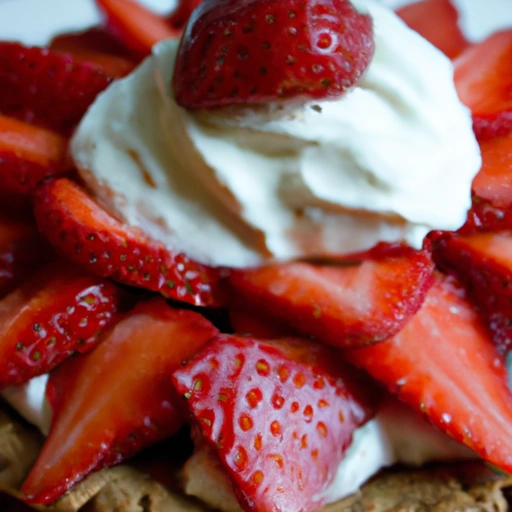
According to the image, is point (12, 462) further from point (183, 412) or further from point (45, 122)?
point (45, 122)

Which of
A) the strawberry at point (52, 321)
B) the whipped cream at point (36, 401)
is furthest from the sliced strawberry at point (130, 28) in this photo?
the whipped cream at point (36, 401)

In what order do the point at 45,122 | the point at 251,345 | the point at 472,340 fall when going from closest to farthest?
the point at 251,345 < the point at 472,340 < the point at 45,122

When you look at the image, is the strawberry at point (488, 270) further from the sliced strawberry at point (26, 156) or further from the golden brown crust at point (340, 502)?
the sliced strawberry at point (26, 156)

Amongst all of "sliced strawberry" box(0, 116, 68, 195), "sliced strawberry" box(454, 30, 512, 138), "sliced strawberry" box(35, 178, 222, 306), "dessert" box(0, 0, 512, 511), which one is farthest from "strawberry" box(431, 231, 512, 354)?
"sliced strawberry" box(0, 116, 68, 195)

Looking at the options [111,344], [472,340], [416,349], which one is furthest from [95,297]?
[472,340]

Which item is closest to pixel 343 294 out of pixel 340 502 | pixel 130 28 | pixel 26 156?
pixel 340 502

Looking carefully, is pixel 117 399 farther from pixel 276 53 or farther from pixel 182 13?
pixel 182 13
